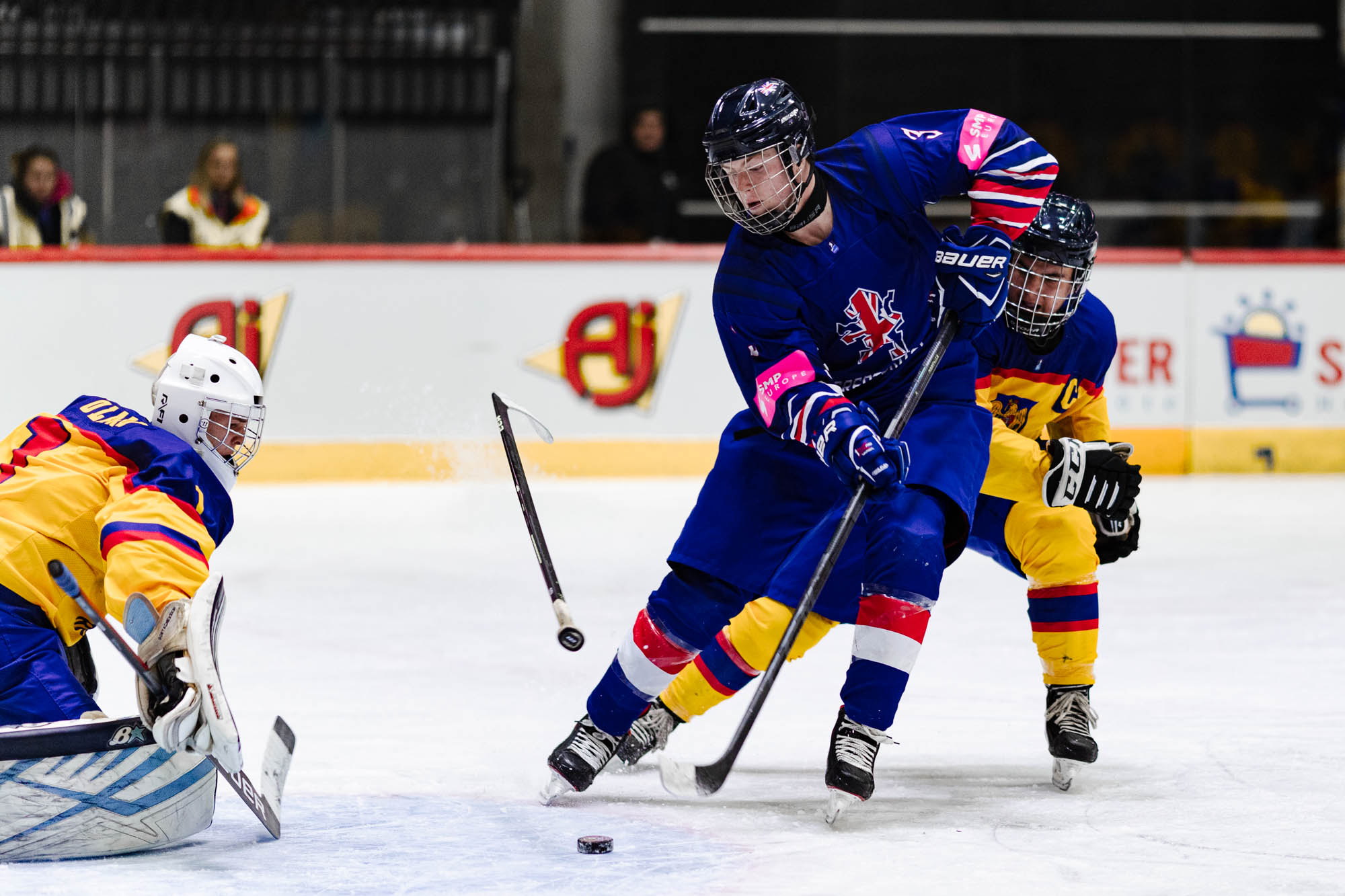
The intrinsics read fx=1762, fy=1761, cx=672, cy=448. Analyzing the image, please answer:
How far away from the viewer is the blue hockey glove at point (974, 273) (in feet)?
9.55

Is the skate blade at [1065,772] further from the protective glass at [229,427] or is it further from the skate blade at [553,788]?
the protective glass at [229,427]

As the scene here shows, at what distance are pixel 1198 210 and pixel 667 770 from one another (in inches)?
324

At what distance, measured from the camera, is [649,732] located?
3088 millimetres

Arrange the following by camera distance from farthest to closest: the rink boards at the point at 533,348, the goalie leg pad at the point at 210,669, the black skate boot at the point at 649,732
A: the rink boards at the point at 533,348 < the black skate boot at the point at 649,732 < the goalie leg pad at the point at 210,669

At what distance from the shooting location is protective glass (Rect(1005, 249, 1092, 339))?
3119 millimetres

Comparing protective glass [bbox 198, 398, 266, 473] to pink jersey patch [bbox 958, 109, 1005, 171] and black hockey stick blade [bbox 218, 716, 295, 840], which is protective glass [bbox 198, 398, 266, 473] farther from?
pink jersey patch [bbox 958, 109, 1005, 171]

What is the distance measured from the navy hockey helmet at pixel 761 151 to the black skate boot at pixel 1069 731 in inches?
38.7

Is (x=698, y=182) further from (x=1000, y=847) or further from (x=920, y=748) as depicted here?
(x=1000, y=847)

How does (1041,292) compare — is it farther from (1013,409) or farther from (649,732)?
(649,732)

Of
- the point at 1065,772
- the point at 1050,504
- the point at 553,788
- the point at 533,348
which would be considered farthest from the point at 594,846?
the point at 533,348

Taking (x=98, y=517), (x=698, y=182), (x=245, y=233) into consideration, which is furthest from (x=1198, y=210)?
(x=98, y=517)

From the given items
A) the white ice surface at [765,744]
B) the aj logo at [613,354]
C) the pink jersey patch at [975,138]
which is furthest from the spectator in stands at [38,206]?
the pink jersey patch at [975,138]

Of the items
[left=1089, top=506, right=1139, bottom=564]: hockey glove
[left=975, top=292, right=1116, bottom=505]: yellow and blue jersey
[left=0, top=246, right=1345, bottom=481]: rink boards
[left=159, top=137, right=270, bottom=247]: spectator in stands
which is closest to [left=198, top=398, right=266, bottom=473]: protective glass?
[left=975, top=292, right=1116, bottom=505]: yellow and blue jersey

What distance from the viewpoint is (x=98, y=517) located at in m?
2.46
